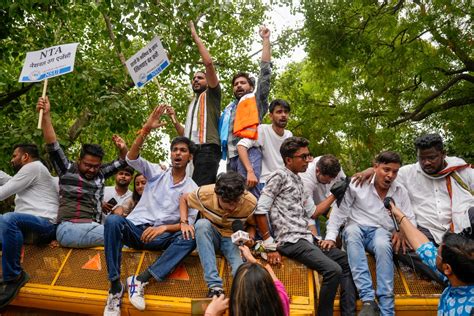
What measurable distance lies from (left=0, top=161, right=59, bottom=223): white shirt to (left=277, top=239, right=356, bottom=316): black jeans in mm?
2513

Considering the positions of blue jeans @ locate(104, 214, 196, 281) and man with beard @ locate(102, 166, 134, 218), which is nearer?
blue jeans @ locate(104, 214, 196, 281)

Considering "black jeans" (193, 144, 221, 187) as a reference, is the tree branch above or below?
above

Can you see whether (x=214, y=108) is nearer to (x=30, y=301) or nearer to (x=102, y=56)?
(x=30, y=301)

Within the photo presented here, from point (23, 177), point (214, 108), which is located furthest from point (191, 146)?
point (23, 177)

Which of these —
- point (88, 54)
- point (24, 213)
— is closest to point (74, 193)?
point (24, 213)

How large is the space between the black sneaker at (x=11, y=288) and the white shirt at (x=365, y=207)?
3.09 metres

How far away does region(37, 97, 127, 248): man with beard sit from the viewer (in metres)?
4.67

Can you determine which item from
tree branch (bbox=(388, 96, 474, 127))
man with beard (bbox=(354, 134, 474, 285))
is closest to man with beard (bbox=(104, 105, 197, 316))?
man with beard (bbox=(354, 134, 474, 285))

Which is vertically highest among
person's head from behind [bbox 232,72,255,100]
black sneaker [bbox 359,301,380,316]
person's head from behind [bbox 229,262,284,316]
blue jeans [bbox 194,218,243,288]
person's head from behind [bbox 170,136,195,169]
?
person's head from behind [bbox 232,72,255,100]

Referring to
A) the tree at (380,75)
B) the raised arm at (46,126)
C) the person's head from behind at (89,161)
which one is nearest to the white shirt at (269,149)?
the person's head from behind at (89,161)

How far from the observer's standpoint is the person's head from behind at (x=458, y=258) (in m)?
2.65

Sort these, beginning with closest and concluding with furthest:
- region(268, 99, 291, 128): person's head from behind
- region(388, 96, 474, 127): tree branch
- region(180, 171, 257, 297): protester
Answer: region(180, 171, 257, 297): protester, region(268, 99, 291, 128): person's head from behind, region(388, 96, 474, 127): tree branch

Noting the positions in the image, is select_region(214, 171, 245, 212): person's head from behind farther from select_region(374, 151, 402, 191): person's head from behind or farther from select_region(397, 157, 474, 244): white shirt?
select_region(397, 157, 474, 244): white shirt

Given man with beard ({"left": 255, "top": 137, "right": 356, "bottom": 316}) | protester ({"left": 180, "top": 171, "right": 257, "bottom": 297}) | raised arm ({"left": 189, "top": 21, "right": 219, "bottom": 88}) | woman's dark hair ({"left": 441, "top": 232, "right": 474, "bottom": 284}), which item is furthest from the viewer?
raised arm ({"left": 189, "top": 21, "right": 219, "bottom": 88})
